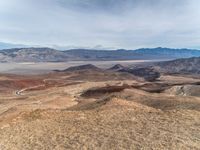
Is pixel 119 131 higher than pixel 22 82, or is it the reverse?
pixel 119 131

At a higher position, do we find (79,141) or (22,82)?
(79,141)

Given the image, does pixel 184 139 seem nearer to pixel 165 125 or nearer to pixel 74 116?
pixel 165 125

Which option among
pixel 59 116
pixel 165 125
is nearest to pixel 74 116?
pixel 59 116

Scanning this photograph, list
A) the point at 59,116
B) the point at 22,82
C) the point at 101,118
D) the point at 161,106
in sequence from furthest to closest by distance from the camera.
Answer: the point at 22,82
the point at 161,106
the point at 59,116
the point at 101,118

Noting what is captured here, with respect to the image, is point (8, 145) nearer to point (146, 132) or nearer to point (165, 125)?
point (146, 132)

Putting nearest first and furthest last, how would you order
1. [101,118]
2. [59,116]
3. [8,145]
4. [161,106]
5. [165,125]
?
[8,145] < [165,125] < [101,118] < [59,116] < [161,106]

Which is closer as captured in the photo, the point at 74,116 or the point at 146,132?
the point at 146,132

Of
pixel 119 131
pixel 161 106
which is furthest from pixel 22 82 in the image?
pixel 119 131

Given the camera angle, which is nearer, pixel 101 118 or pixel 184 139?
pixel 184 139

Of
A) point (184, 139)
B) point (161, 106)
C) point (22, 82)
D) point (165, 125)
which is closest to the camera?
point (184, 139)
